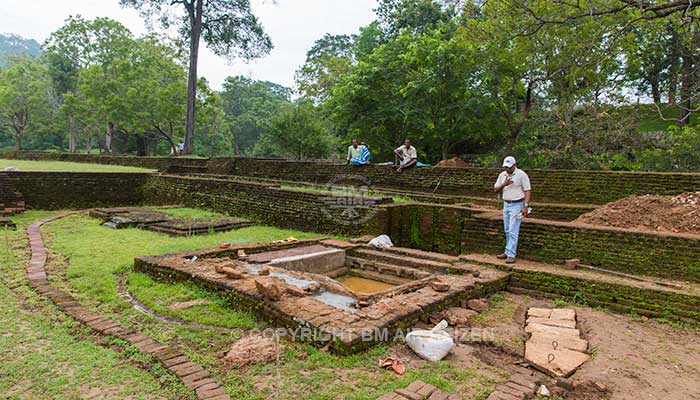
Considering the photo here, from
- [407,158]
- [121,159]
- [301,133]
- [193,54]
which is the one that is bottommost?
[121,159]

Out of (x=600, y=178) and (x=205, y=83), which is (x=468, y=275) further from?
(x=205, y=83)

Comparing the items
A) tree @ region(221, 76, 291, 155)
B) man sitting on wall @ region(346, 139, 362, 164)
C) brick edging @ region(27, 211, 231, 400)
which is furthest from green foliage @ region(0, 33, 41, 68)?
brick edging @ region(27, 211, 231, 400)

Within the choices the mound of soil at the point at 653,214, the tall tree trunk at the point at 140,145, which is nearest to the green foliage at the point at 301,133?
the tall tree trunk at the point at 140,145

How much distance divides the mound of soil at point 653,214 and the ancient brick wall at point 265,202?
3.57m

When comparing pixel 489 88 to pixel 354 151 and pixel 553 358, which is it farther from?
pixel 553 358

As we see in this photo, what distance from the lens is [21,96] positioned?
29281mm

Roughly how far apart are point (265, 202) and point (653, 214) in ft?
24.0

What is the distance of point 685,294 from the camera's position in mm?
4082

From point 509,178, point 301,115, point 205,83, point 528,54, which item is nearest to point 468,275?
point 509,178

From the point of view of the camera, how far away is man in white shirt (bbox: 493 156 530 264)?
17.6ft

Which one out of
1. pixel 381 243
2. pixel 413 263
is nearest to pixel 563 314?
pixel 413 263

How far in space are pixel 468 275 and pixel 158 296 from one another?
3511mm

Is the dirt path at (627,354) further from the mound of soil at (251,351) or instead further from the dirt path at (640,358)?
the mound of soil at (251,351)

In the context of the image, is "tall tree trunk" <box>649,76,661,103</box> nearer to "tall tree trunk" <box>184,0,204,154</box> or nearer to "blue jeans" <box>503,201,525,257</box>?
"blue jeans" <box>503,201,525,257</box>
